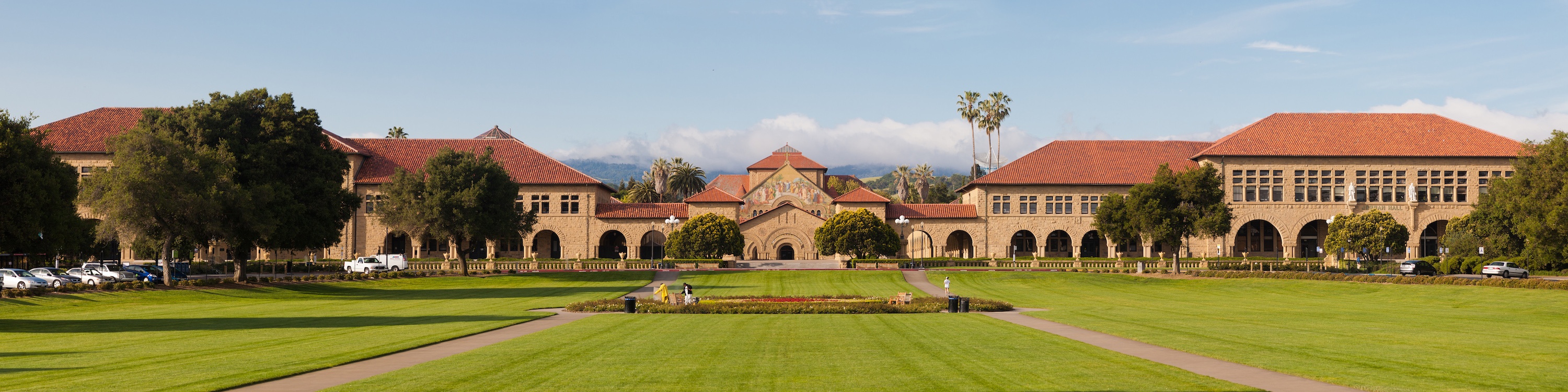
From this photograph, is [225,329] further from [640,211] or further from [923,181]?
[923,181]

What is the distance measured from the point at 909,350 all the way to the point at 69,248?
33.5 metres

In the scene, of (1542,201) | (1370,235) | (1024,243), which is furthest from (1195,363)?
(1024,243)

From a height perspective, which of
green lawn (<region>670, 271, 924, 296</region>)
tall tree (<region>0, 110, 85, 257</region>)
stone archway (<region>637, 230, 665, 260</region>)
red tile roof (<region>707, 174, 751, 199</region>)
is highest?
red tile roof (<region>707, 174, 751, 199</region>)

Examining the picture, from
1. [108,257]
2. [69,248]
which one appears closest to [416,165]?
[108,257]

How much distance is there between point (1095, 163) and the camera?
83.7m

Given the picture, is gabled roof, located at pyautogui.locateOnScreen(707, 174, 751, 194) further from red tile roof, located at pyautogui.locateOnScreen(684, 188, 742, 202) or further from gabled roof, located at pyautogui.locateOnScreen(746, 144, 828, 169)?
red tile roof, located at pyautogui.locateOnScreen(684, 188, 742, 202)

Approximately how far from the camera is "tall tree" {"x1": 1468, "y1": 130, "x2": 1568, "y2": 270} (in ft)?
164

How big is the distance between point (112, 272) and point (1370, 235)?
74.4m

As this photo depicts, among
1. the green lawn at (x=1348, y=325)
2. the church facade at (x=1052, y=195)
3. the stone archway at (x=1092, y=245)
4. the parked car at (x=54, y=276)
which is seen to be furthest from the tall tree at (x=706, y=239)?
the parked car at (x=54, y=276)

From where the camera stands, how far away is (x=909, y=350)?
58.5 ft

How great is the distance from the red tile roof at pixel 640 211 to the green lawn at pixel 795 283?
21390 millimetres

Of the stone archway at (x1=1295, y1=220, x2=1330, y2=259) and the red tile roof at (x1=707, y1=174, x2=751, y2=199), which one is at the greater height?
the red tile roof at (x1=707, y1=174, x2=751, y2=199)

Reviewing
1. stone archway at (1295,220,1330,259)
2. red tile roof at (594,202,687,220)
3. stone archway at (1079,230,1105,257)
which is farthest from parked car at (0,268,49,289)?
stone archway at (1295,220,1330,259)

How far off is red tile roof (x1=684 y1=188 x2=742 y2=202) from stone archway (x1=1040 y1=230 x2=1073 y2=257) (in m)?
27.2
